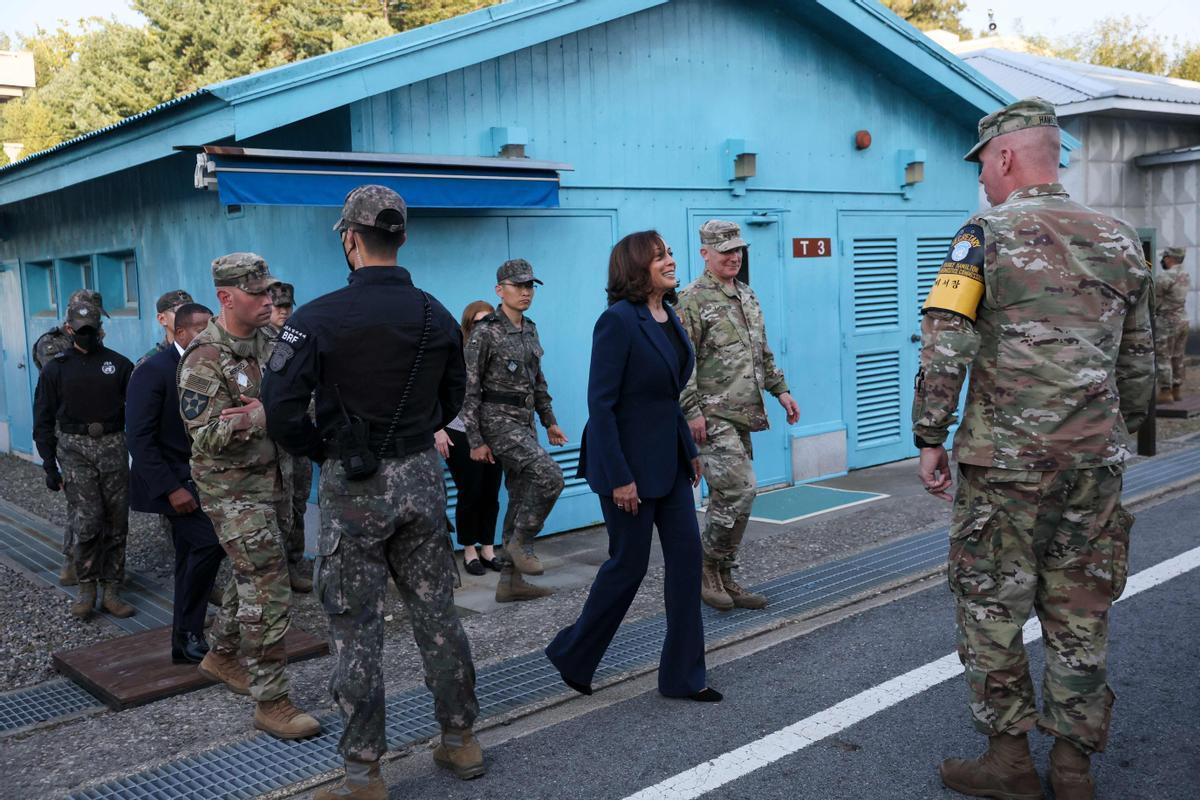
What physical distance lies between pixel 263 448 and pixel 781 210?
231 inches

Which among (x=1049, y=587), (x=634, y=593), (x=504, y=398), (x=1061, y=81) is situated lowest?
(x=634, y=593)

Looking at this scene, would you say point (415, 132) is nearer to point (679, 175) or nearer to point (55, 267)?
point (679, 175)

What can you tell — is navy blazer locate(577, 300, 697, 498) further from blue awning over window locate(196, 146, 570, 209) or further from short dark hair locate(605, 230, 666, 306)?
blue awning over window locate(196, 146, 570, 209)

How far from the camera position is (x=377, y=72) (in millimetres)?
6637

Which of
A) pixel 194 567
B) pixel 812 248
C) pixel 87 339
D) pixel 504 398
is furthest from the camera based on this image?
pixel 812 248

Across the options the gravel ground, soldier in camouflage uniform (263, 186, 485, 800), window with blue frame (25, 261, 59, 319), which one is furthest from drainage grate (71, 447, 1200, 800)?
window with blue frame (25, 261, 59, 319)

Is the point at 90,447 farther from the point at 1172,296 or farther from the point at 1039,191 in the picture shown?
the point at 1172,296

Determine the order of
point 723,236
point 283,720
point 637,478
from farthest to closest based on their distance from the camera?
point 723,236 < point 637,478 < point 283,720

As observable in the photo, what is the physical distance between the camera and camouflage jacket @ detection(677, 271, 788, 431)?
5969 mm

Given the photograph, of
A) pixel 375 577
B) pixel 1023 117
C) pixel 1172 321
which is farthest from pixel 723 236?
pixel 1172 321

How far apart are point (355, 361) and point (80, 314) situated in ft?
11.5

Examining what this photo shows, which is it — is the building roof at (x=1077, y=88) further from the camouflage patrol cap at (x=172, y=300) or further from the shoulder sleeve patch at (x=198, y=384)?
the shoulder sleeve patch at (x=198, y=384)

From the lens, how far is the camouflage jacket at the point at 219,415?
178 inches

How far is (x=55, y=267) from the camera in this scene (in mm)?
11484
